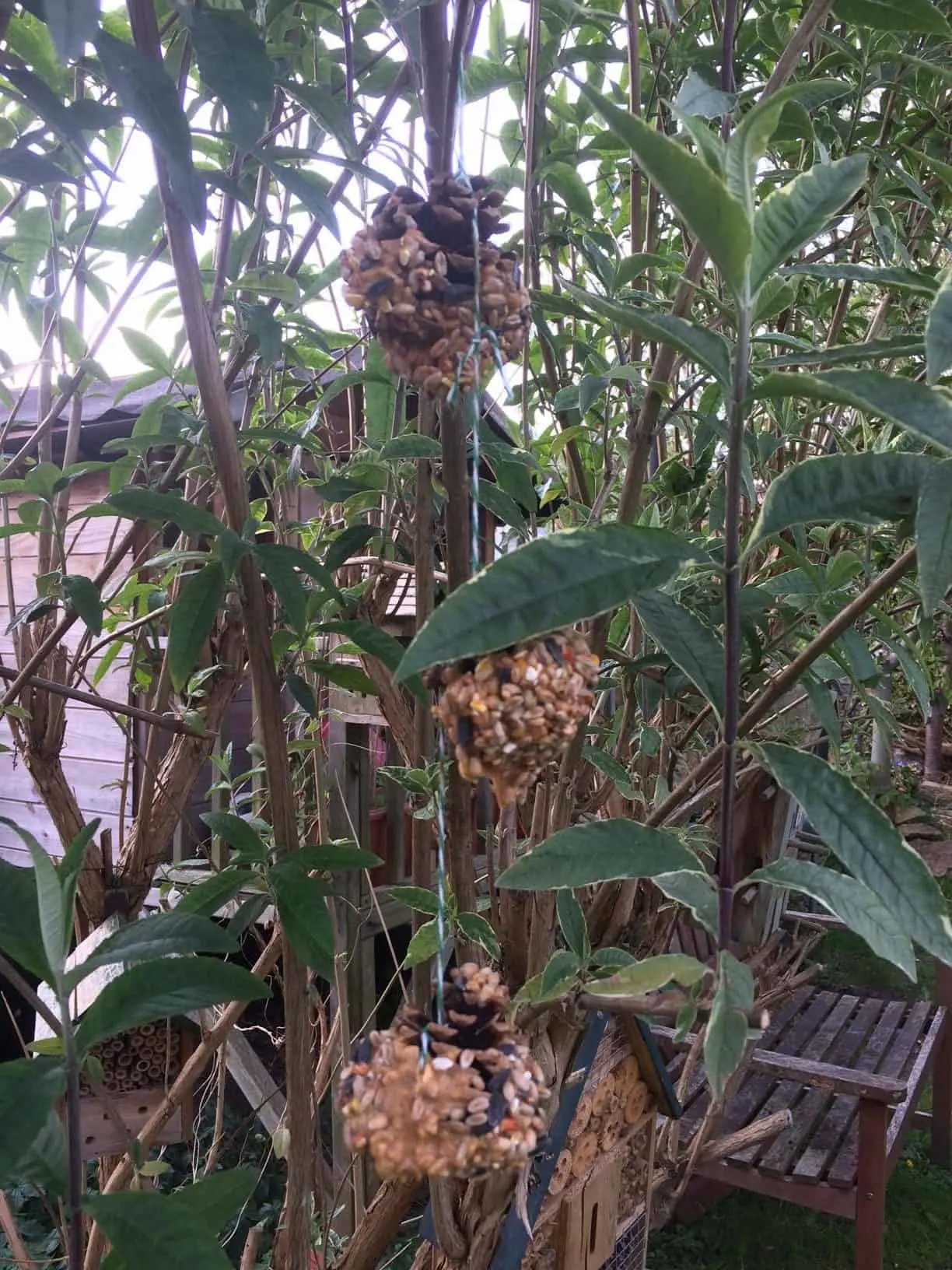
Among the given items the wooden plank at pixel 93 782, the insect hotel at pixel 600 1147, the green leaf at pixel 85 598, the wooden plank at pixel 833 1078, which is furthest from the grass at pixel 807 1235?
the green leaf at pixel 85 598

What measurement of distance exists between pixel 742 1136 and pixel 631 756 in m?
1.19

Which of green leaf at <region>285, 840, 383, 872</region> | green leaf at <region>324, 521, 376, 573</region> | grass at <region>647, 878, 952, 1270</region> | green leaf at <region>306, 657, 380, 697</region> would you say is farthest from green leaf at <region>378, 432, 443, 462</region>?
grass at <region>647, 878, 952, 1270</region>

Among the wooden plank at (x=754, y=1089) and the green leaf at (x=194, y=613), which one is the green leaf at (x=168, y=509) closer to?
the green leaf at (x=194, y=613)

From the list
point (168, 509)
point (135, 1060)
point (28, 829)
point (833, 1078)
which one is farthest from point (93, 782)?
point (168, 509)

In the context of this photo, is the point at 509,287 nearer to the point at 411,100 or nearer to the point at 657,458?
the point at 411,100

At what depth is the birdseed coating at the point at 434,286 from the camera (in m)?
0.52

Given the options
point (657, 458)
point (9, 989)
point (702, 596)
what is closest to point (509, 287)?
point (702, 596)

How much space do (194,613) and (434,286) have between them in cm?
43

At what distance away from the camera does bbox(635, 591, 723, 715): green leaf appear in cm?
60

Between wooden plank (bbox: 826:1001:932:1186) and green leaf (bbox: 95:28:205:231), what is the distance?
2604 mm

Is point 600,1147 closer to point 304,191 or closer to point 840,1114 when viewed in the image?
point 304,191

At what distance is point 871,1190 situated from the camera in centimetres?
224

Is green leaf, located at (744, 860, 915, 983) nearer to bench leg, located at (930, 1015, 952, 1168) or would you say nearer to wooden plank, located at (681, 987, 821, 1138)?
wooden plank, located at (681, 987, 821, 1138)

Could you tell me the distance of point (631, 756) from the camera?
1.53 m
